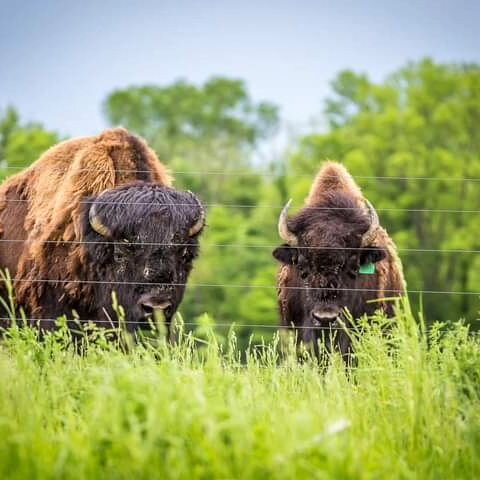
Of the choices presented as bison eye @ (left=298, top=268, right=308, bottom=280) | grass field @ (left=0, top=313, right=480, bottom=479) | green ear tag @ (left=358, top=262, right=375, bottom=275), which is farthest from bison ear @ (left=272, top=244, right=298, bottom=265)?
grass field @ (left=0, top=313, right=480, bottom=479)

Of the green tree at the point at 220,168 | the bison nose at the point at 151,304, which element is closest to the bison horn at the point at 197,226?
the bison nose at the point at 151,304

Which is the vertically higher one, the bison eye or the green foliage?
the green foliage

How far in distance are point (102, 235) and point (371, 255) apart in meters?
2.77

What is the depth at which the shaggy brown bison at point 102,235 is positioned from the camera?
9305mm

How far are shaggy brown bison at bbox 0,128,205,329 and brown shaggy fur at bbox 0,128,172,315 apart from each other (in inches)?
0.4

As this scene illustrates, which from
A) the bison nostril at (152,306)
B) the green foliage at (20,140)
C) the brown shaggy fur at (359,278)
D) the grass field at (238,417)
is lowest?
the grass field at (238,417)

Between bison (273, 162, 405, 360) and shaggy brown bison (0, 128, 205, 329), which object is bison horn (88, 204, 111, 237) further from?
bison (273, 162, 405, 360)

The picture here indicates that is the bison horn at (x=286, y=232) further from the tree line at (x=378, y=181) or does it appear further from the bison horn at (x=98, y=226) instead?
the tree line at (x=378, y=181)

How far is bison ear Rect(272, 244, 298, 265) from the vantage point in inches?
417

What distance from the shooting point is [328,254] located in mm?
10070

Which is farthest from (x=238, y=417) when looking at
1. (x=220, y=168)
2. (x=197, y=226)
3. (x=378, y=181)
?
(x=220, y=168)

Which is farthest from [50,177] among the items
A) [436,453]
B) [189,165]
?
[189,165]

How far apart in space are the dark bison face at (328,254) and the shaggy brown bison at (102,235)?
1.25m

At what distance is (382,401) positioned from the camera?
6516 mm
